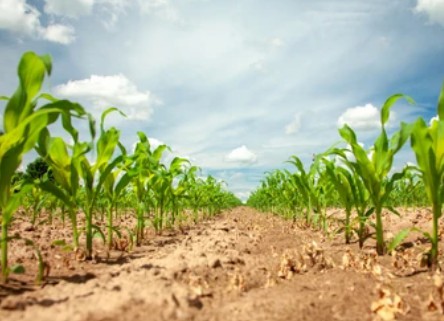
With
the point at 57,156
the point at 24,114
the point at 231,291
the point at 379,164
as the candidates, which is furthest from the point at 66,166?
the point at 379,164

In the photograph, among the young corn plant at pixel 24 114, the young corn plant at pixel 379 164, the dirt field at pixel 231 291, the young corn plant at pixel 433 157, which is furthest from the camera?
the young corn plant at pixel 379 164

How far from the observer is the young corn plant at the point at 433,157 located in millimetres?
2697

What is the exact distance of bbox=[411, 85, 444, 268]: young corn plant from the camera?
2.70 m

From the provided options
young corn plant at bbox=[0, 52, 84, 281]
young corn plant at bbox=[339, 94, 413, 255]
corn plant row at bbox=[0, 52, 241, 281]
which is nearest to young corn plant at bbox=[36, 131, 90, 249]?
corn plant row at bbox=[0, 52, 241, 281]

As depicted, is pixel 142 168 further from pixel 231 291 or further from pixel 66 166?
pixel 231 291

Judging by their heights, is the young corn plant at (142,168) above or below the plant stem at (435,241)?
above

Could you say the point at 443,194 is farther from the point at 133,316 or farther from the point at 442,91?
the point at 133,316

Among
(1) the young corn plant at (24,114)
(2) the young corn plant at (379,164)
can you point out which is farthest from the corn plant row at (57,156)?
(2) the young corn plant at (379,164)

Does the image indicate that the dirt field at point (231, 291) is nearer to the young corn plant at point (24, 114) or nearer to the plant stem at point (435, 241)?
the plant stem at point (435, 241)

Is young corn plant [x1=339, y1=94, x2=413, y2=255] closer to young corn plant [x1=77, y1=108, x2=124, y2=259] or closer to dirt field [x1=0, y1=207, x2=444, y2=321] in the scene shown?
dirt field [x1=0, y1=207, x2=444, y2=321]

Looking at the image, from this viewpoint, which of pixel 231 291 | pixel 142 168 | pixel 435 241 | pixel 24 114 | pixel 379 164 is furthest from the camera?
pixel 142 168

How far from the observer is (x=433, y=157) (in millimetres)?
2719

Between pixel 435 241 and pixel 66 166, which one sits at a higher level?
pixel 66 166

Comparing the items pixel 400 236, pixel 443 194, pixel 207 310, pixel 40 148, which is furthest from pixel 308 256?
pixel 40 148
